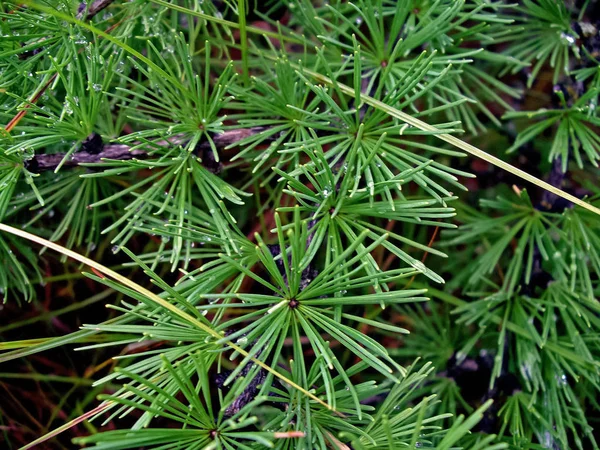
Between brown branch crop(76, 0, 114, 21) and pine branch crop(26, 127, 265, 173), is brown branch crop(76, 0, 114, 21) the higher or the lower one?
the higher one

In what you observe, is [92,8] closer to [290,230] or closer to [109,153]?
[109,153]

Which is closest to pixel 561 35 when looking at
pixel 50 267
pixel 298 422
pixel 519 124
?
pixel 519 124

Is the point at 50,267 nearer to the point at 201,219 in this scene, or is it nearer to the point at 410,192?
the point at 201,219

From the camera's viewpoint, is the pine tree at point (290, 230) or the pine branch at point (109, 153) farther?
the pine branch at point (109, 153)

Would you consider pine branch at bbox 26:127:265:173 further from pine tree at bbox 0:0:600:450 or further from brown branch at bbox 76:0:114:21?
brown branch at bbox 76:0:114:21

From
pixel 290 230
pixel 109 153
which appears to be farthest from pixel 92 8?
pixel 290 230

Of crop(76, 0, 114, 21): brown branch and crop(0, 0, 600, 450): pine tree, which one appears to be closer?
crop(0, 0, 600, 450): pine tree

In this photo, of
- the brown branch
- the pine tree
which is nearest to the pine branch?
the pine tree

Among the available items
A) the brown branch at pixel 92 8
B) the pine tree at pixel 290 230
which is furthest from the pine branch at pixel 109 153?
the brown branch at pixel 92 8

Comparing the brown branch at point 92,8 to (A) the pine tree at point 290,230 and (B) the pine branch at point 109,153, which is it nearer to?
(A) the pine tree at point 290,230
